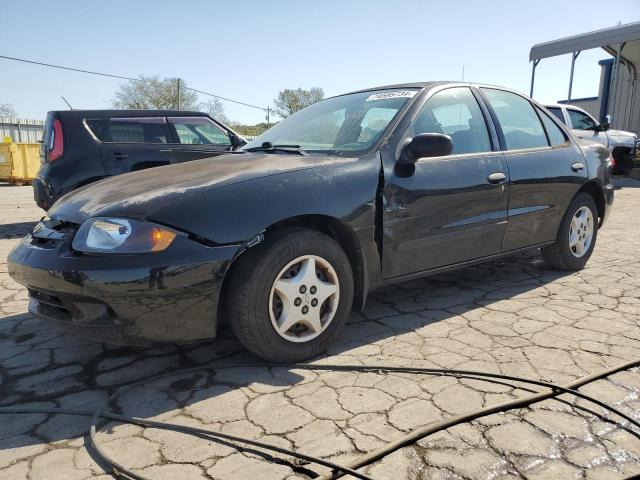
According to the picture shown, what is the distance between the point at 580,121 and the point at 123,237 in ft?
32.8

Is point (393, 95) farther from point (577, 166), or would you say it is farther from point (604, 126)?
point (604, 126)

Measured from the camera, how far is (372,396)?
2348 millimetres

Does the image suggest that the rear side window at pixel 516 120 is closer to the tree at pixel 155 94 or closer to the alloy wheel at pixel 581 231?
the alloy wheel at pixel 581 231

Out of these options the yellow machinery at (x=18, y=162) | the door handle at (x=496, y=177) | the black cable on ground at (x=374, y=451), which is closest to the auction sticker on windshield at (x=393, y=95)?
the door handle at (x=496, y=177)

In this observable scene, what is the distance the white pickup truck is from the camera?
898 cm

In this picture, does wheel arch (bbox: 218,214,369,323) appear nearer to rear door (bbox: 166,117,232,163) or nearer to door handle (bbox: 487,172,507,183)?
door handle (bbox: 487,172,507,183)

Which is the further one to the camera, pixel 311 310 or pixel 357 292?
pixel 357 292

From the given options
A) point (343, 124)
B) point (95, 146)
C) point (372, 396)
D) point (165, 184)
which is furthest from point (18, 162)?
point (372, 396)

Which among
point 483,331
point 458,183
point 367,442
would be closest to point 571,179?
point 458,183

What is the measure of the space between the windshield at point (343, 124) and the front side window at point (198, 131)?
10.8 feet

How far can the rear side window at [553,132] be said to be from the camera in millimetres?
4216

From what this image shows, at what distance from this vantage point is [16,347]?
3.00 m

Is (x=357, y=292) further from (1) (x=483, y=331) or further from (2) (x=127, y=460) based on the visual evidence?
(2) (x=127, y=460)

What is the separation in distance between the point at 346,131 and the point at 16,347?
241 centimetres
